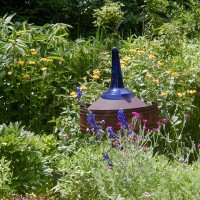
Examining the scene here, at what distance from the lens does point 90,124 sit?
5074 millimetres

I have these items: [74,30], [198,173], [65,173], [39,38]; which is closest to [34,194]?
[65,173]

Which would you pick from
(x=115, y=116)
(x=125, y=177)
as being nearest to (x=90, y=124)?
(x=115, y=116)

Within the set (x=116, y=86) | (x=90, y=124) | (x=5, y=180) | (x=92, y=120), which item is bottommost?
(x=5, y=180)

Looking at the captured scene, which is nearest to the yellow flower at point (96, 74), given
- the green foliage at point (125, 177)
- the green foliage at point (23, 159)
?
the green foliage at point (125, 177)

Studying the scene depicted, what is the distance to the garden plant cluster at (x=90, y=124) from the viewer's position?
4125 mm

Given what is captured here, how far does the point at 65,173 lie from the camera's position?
4.77 meters

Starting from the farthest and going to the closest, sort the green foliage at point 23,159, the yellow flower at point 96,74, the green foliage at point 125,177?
1. the yellow flower at point 96,74
2. the green foliage at point 23,159
3. the green foliage at point 125,177

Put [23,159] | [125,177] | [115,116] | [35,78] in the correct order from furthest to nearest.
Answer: [35,78] → [115,116] → [23,159] → [125,177]

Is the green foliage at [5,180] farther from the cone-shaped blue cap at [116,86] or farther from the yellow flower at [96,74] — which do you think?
the yellow flower at [96,74]

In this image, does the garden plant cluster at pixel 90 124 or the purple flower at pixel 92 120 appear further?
the purple flower at pixel 92 120

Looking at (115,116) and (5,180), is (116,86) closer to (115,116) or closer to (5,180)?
(115,116)

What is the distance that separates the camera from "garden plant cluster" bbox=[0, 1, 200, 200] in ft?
13.5

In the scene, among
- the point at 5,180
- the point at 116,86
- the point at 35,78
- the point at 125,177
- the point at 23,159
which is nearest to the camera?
the point at 125,177

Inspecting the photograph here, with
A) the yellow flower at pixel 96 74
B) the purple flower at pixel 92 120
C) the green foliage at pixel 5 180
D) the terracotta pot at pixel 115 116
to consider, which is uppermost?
the yellow flower at pixel 96 74
